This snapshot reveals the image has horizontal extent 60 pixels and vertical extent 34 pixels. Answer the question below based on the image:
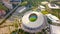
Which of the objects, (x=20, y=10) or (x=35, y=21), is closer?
(x=35, y=21)

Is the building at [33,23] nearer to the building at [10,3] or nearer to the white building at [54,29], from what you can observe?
the white building at [54,29]

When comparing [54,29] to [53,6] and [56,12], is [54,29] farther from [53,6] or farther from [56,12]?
[53,6]

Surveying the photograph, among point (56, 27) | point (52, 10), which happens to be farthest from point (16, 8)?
point (56, 27)

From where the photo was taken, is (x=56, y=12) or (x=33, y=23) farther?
(x=56, y=12)

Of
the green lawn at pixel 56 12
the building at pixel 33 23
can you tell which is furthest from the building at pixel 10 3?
the green lawn at pixel 56 12

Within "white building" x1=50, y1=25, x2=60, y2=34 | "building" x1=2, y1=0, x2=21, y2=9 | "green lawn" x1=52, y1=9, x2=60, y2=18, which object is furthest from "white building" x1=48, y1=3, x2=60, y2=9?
"building" x1=2, y1=0, x2=21, y2=9

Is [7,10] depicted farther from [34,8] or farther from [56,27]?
[56,27]

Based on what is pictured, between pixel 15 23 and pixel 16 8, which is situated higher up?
pixel 16 8

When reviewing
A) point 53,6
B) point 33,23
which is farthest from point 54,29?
point 53,6
